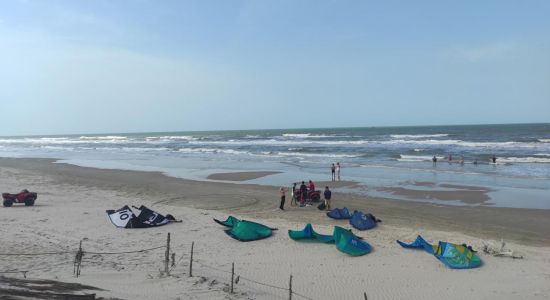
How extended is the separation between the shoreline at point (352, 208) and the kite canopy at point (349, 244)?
11.1ft

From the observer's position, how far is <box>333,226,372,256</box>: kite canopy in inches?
442

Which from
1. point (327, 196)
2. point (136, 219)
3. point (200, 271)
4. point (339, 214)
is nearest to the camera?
point (200, 271)

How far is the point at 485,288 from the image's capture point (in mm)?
9172

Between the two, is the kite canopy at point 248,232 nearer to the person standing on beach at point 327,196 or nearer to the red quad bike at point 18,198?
the person standing on beach at point 327,196

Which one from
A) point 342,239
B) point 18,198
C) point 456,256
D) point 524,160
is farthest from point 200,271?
point 524,160

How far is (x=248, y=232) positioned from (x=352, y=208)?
6.55 metres

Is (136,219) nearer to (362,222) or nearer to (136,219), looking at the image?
(136,219)

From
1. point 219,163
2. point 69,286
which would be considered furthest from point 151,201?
point 219,163

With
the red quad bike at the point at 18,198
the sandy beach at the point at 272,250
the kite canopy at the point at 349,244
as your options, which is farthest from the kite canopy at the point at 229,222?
the red quad bike at the point at 18,198

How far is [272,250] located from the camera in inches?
461

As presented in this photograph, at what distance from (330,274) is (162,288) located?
12.6 feet

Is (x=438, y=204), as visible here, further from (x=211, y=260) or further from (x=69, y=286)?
(x=69, y=286)

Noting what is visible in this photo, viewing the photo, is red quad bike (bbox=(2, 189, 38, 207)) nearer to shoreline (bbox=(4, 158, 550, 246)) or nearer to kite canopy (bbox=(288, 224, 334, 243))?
shoreline (bbox=(4, 158, 550, 246))

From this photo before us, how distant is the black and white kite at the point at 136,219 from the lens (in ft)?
45.4
